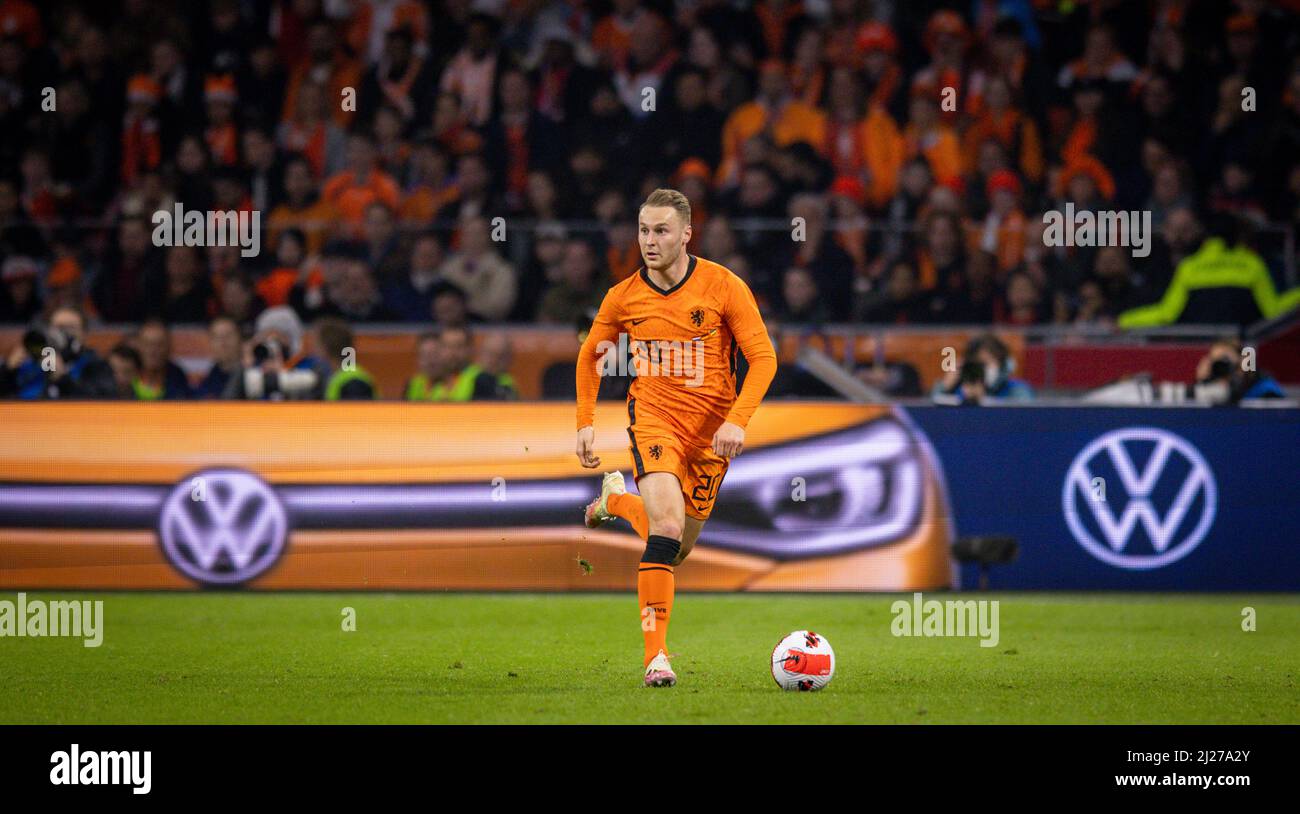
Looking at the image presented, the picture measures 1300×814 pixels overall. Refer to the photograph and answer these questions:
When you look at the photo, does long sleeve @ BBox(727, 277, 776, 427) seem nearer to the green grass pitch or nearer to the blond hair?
the blond hair

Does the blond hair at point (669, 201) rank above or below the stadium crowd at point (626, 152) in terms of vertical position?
below

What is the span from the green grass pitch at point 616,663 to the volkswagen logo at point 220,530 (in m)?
0.33

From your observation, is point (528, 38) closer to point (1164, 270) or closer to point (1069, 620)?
point (1164, 270)

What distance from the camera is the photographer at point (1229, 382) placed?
13734 millimetres

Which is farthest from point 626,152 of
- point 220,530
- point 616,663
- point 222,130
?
point 616,663

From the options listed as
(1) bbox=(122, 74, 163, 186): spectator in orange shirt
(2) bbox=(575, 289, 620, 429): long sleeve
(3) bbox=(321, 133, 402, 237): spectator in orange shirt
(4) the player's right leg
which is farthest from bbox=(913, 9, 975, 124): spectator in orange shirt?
(4) the player's right leg

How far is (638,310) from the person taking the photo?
339 inches

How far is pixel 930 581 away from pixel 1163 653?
11.0 feet

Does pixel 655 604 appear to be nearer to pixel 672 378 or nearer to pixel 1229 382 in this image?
pixel 672 378

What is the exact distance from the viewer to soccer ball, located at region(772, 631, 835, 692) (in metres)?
8.08

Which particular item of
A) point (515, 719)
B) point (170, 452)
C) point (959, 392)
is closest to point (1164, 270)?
point (959, 392)

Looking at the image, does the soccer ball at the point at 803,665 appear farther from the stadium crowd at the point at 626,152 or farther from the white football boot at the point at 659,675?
the stadium crowd at the point at 626,152

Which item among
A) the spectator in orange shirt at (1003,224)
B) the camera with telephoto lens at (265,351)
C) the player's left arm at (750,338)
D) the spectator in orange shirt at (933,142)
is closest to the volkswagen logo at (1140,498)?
the spectator in orange shirt at (1003,224)

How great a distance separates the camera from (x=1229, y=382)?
13.8 meters
